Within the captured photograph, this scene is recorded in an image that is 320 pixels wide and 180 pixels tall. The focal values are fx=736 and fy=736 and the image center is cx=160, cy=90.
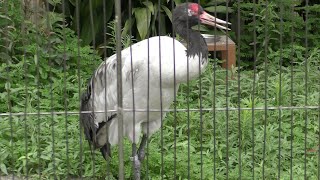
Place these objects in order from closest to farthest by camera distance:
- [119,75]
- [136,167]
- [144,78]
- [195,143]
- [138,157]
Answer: [119,75] < [144,78] < [136,167] < [138,157] < [195,143]

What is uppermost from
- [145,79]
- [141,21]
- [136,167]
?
[141,21]

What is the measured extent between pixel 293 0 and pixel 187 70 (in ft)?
11.2

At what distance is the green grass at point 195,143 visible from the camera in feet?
18.4

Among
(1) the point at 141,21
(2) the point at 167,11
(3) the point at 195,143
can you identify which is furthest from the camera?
(2) the point at 167,11

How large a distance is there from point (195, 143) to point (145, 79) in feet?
3.36

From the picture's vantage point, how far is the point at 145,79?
5520 mm

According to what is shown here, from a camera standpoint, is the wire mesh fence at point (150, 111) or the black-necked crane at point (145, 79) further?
the black-necked crane at point (145, 79)

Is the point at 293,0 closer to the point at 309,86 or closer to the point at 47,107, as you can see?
the point at 309,86

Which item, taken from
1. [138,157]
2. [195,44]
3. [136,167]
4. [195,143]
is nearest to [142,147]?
[138,157]

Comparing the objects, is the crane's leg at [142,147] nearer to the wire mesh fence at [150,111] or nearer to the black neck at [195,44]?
the wire mesh fence at [150,111]

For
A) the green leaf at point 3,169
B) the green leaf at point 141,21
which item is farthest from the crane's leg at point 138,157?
the green leaf at point 141,21

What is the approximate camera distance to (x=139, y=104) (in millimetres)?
5629

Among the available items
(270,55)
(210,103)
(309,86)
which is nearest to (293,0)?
(270,55)

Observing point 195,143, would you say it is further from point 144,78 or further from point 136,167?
point 144,78
